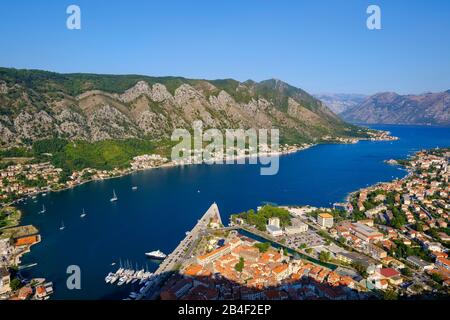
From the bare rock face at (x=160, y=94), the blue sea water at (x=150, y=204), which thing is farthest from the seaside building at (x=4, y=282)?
the bare rock face at (x=160, y=94)

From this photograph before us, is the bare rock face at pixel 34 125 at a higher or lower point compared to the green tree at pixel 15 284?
higher

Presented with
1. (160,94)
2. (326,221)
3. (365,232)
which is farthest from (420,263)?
(160,94)

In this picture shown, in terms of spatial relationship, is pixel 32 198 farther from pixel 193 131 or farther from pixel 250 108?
pixel 250 108

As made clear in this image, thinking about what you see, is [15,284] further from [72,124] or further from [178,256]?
[72,124]

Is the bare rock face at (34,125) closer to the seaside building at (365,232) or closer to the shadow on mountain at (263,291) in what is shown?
the shadow on mountain at (263,291)

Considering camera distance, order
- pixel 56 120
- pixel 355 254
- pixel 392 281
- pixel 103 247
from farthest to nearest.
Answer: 1. pixel 56 120
2. pixel 103 247
3. pixel 355 254
4. pixel 392 281

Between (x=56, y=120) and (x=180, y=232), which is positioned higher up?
(x=56, y=120)

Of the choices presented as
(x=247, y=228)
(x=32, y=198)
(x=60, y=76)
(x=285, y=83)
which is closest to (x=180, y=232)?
(x=247, y=228)
